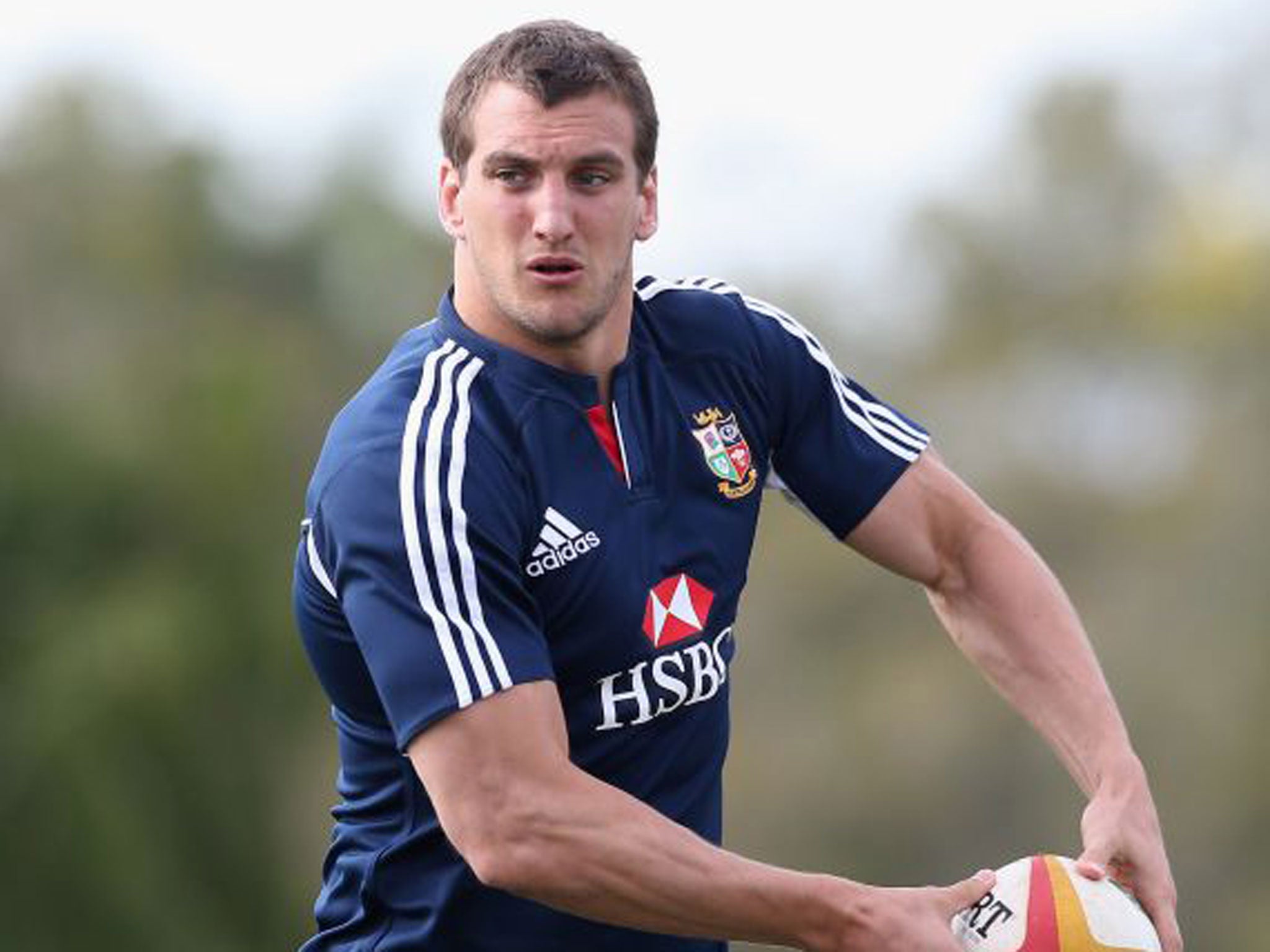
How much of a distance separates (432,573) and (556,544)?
40 cm

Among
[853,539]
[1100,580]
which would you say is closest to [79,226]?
[1100,580]

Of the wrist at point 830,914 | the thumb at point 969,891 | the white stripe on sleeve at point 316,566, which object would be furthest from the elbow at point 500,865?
the thumb at point 969,891

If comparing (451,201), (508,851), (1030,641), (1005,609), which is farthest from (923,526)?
(508,851)

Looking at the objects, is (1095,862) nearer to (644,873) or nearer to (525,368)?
(644,873)

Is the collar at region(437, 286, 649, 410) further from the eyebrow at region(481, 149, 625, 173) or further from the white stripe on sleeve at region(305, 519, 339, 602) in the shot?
the white stripe on sleeve at region(305, 519, 339, 602)

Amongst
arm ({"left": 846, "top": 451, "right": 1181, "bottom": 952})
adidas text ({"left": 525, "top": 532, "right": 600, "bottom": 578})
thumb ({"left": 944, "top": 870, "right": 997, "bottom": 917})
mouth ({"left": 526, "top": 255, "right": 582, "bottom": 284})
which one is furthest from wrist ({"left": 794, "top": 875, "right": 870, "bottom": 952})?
mouth ({"left": 526, "top": 255, "right": 582, "bottom": 284})

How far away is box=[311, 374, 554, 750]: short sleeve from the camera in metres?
6.53

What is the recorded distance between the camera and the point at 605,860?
6434 millimetres

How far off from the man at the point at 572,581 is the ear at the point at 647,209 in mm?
12

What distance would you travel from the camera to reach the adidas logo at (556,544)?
6855mm

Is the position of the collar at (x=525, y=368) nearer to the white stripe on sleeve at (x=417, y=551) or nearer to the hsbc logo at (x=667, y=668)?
the white stripe on sleeve at (x=417, y=551)

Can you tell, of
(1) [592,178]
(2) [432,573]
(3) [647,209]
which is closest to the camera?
(2) [432,573]

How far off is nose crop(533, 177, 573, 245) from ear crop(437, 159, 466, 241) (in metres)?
0.24

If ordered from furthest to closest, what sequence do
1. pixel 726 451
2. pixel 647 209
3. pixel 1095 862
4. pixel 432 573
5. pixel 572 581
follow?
pixel 726 451
pixel 647 209
pixel 1095 862
pixel 572 581
pixel 432 573
